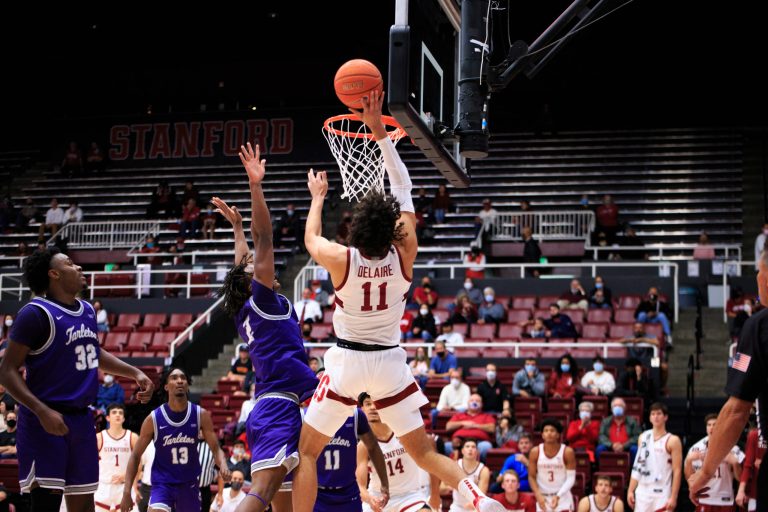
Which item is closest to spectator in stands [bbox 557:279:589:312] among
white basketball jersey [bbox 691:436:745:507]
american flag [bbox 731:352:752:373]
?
white basketball jersey [bbox 691:436:745:507]

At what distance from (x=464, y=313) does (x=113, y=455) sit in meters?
8.01

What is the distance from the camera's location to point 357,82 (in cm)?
668

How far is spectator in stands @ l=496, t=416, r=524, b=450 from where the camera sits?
13.8 meters

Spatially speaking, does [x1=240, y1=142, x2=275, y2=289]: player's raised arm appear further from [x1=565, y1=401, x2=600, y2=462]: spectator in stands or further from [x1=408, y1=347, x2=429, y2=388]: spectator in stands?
[x1=408, y1=347, x2=429, y2=388]: spectator in stands

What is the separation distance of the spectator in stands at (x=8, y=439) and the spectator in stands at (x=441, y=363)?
6383 millimetres

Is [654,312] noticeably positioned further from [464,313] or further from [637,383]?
[464,313]

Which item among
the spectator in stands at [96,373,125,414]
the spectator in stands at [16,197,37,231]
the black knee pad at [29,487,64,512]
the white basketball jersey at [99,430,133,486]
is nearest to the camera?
the black knee pad at [29,487,64,512]

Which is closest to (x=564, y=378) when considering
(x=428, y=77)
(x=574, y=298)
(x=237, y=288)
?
(x=574, y=298)

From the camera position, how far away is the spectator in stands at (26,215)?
27.4m

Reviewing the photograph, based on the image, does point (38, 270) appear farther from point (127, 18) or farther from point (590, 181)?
point (127, 18)

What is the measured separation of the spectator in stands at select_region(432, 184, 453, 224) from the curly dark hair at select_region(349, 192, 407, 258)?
18.8 metres

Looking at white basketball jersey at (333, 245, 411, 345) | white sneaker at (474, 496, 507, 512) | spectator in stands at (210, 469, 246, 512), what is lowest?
spectator in stands at (210, 469, 246, 512)

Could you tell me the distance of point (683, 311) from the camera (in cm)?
2030

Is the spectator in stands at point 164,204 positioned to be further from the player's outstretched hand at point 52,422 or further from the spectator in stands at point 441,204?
the player's outstretched hand at point 52,422
